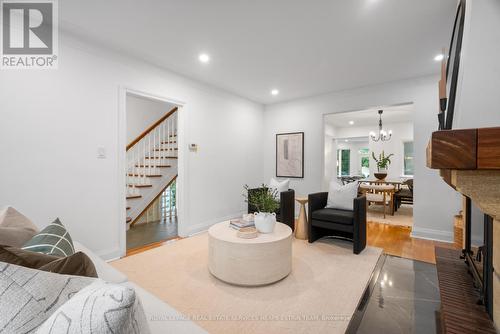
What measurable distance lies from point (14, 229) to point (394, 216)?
5.88 metres

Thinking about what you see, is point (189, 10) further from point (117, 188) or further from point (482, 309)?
point (482, 309)

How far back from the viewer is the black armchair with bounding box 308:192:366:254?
9.75ft

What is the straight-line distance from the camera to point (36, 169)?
93.6 inches

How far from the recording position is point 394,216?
510 cm

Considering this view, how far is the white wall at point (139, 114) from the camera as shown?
561 centimetres

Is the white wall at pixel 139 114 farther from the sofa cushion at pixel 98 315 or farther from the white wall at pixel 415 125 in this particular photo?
the sofa cushion at pixel 98 315

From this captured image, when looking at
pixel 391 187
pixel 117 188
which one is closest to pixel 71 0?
pixel 117 188

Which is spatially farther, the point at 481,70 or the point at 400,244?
the point at 400,244

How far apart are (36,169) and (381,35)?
3887 mm

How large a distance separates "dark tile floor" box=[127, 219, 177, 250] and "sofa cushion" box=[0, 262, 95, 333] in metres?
2.97

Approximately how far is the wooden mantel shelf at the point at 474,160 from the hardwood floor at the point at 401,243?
9.05ft

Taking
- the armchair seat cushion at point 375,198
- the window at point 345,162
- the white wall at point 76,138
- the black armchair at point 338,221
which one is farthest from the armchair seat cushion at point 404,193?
the window at point 345,162

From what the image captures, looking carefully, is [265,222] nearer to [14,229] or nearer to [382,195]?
[14,229]

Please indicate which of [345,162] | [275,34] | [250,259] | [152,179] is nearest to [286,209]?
[250,259]
